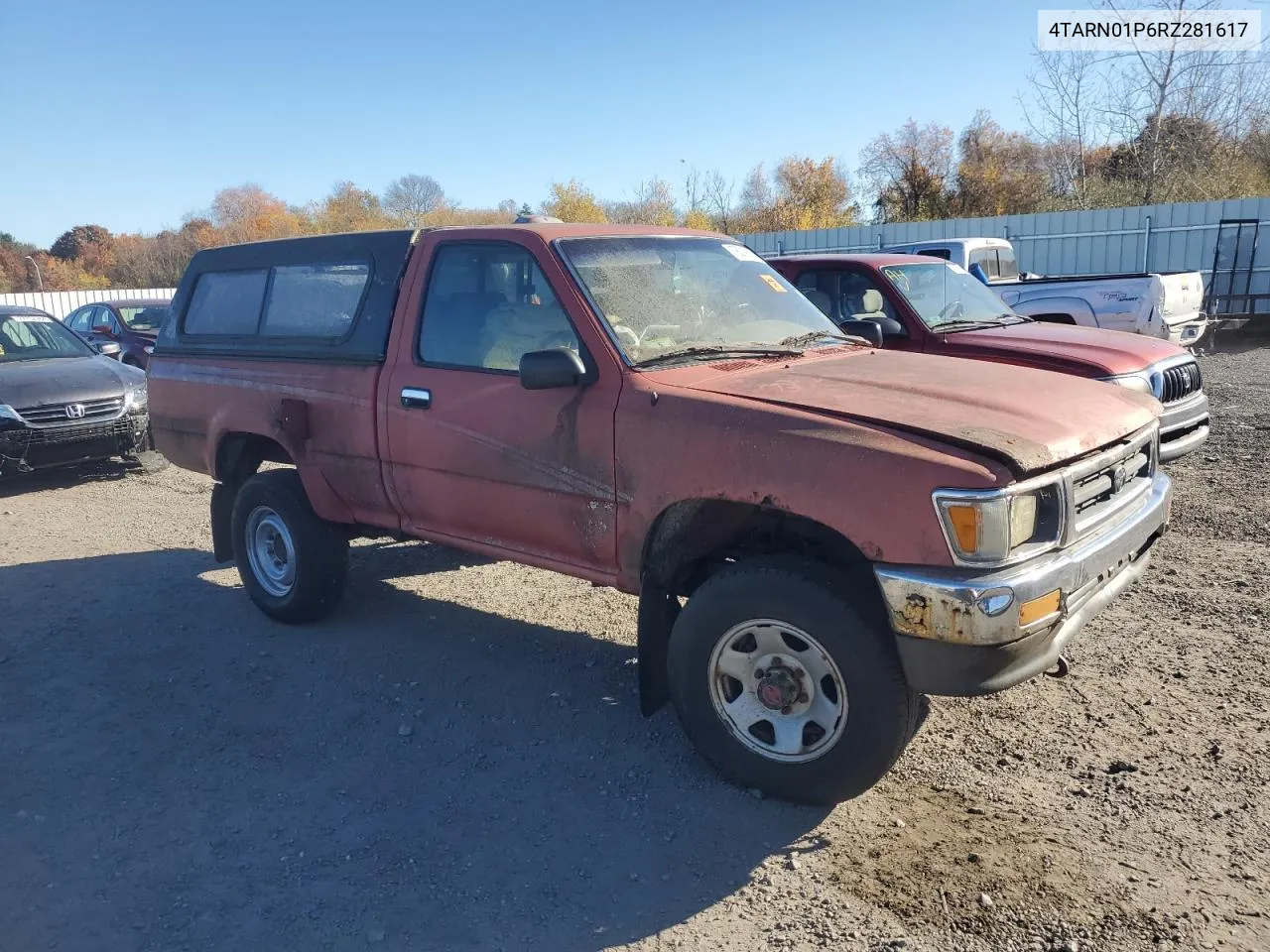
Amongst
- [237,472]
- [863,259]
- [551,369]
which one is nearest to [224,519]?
[237,472]

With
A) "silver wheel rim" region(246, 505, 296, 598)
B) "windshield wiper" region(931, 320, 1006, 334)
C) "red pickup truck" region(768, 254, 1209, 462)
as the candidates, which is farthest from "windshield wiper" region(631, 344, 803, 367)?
"windshield wiper" region(931, 320, 1006, 334)

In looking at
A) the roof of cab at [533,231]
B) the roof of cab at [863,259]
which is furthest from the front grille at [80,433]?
the roof of cab at [863,259]

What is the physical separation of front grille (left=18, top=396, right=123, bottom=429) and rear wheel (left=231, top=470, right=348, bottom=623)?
4.68 metres

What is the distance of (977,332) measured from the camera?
287 inches

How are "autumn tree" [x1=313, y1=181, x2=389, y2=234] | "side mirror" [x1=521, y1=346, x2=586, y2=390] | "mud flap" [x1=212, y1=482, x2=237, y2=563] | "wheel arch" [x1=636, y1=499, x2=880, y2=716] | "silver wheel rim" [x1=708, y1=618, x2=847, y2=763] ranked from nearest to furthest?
1. "silver wheel rim" [x1=708, y1=618, x2=847, y2=763]
2. "wheel arch" [x1=636, y1=499, x2=880, y2=716]
3. "side mirror" [x1=521, y1=346, x2=586, y2=390]
4. "mud flap" [x1=212, y1=482, x2=237, y2=563]
5. "autumn tree" [x1=313, y1=181, x2=389, y2=234]

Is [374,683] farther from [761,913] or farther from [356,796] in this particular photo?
[761,913]

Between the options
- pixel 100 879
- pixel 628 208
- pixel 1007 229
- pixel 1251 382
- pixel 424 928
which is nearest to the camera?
pixel 424 928

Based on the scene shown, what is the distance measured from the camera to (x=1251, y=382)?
1173 cm

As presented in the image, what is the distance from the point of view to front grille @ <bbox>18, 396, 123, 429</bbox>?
8.71m

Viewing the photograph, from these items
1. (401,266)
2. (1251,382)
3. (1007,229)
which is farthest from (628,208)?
(401,266)

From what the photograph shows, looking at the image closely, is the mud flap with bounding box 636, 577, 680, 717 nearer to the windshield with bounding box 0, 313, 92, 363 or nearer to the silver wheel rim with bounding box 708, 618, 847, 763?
the silver wheel rim with bounding box 708, 618, 847, 763

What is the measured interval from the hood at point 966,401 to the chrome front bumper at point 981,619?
1.13 feet

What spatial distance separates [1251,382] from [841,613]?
11318mm

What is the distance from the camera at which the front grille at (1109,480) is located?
3.16 meters
